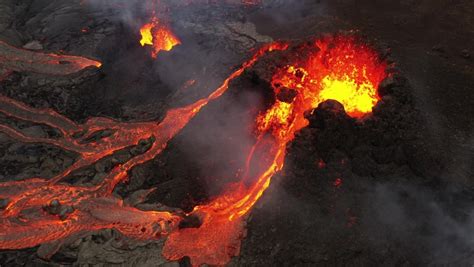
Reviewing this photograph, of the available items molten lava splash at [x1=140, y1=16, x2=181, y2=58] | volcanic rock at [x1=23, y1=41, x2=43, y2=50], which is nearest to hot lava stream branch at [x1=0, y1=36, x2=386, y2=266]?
volcanic rock at [x1=23, y1=41, x2=43, y2=50]

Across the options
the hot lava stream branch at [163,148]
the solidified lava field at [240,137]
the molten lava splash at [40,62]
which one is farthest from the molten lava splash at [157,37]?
the hot lava stream branch at [163,148]

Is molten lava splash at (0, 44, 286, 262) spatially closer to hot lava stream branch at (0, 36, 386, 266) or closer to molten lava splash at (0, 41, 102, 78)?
hot lava stream branch at (0, 36, 386, 266)

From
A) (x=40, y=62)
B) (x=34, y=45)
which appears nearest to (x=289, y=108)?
(x=40, y=62)

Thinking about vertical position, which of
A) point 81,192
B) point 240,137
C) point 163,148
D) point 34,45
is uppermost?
point 34,45

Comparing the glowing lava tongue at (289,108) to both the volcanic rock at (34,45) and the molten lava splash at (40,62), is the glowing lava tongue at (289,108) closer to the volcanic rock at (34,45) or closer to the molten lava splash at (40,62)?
the molten lava splash at (40,62)

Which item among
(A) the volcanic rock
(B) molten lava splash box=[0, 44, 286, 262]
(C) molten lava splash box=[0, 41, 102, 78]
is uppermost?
(A) the volcanic rock

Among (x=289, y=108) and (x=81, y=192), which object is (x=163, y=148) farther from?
(x=289, y=108)
